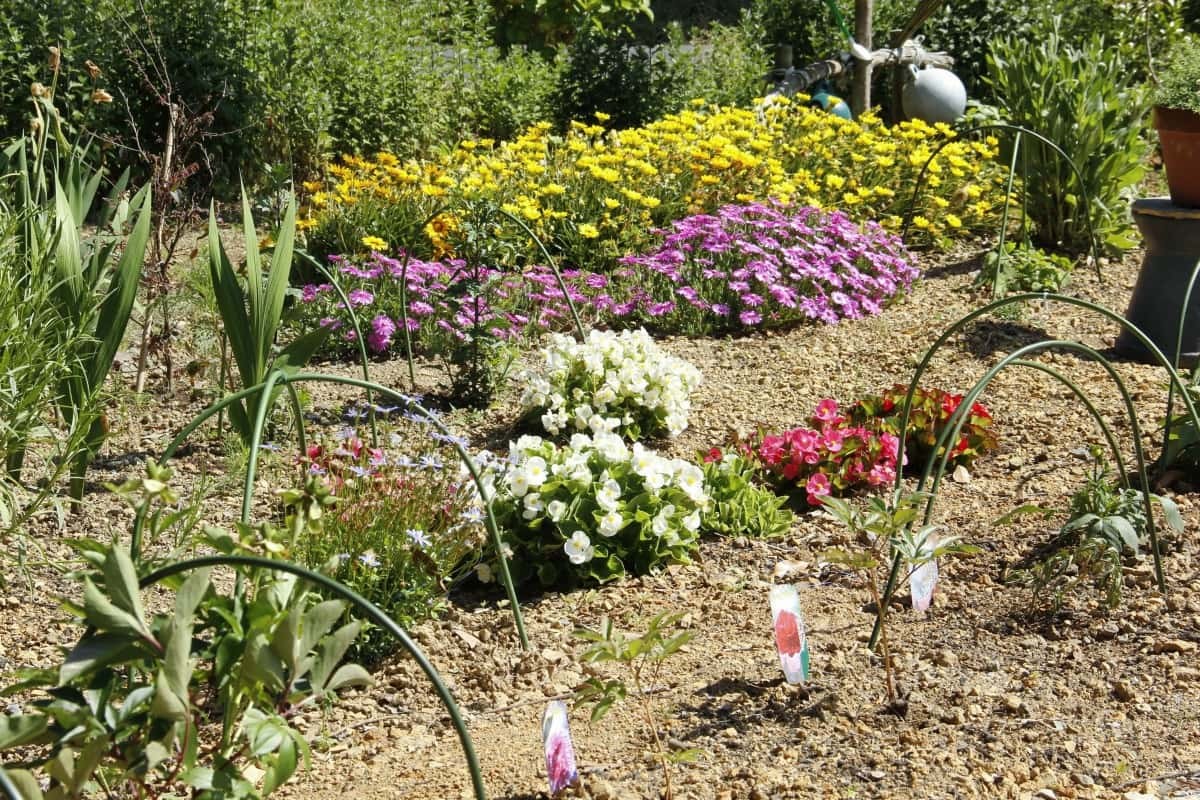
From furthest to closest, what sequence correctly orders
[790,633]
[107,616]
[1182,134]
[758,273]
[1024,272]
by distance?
[1024,272] < [758,273] < [1182,134] < [790,633] < [107,616]

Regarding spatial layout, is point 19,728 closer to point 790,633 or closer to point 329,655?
point 329,655

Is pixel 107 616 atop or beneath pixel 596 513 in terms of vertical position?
atop

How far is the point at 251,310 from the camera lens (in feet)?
11.8

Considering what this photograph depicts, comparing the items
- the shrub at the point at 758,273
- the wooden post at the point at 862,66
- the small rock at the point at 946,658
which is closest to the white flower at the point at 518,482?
the small rock at the point at 946,658

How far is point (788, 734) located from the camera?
2584 millimetres

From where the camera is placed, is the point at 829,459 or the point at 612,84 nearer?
the point at 829,459

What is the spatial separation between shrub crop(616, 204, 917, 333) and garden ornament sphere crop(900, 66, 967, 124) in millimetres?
3919

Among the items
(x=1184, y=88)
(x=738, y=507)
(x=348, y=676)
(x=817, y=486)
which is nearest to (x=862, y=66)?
(x=1184, y=88)

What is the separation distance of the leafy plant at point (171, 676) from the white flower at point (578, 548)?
4.52 ft

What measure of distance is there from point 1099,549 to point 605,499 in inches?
49.6

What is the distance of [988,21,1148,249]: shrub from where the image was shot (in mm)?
6242

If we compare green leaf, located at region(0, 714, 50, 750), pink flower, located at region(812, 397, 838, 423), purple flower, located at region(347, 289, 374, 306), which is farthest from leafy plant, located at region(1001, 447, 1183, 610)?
purple flower, located at region(347, 289, 374, 306)

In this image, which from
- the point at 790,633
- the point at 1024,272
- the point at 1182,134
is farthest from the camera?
the point at 1024,272

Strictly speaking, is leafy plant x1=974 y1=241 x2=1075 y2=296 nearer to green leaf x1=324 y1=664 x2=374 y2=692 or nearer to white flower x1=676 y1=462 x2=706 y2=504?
white flower x1=676 y1=462 x2=706 y2=504
